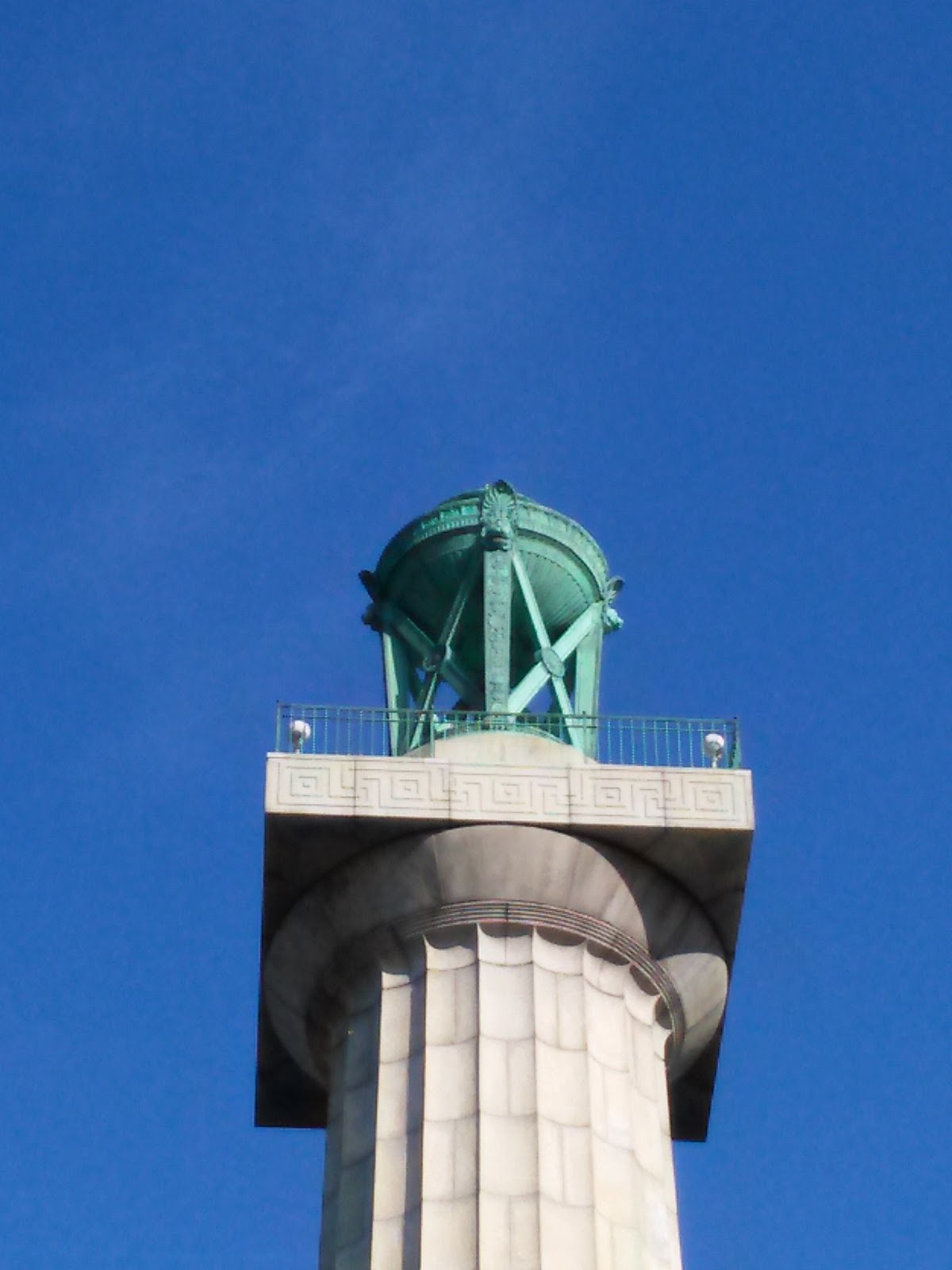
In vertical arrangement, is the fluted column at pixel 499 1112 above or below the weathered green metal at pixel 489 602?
below

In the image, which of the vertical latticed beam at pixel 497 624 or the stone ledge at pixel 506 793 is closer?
the stone ledge at pixel 506 793

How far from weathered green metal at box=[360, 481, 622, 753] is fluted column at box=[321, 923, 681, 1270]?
17.1ft

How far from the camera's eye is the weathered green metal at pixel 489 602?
35562 millimetres

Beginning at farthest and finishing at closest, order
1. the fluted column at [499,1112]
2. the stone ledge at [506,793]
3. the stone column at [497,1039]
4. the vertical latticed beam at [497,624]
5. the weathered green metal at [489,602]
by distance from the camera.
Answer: the weathered green metal at [489,602] → the vertical latticed beam at [497,624] → the stone ledge at [506,793] → the stone column at [497,1039] → the fluted column at [499,1112]

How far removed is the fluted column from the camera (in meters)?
28.3

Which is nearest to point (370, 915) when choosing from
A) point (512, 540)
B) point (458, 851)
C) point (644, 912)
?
point (458, 851)

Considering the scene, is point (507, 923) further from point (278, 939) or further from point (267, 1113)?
point (267, 1113)

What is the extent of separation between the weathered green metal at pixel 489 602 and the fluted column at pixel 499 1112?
17.1 ft

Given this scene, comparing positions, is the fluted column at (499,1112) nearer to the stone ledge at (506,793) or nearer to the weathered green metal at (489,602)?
the stone ledge at (506,793)

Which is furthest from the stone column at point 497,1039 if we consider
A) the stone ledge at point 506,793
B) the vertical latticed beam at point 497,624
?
the vertical latticed beam at point 497,624

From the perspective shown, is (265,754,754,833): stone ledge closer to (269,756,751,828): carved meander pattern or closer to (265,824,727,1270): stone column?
(269,756,751,828): carved meander pattern

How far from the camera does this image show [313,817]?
3097 centimetres

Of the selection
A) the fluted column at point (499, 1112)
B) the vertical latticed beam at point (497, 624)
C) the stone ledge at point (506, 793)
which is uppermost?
the vertical latticed beam at point (497, 624)

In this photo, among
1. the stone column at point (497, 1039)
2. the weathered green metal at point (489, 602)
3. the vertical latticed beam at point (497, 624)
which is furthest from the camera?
the weathered green metal at point (489, 602)
